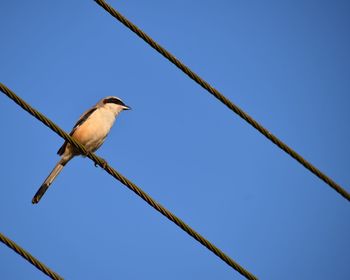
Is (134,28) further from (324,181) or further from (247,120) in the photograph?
(324,181)

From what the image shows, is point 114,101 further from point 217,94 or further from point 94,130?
point 217,94

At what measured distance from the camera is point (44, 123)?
4562mm

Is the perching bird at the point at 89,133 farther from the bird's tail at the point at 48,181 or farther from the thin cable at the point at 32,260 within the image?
the thin cable at the point at 32,260

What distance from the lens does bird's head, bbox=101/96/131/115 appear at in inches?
356

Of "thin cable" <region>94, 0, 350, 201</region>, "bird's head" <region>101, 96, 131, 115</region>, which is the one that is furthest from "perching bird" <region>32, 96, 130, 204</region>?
"thin cable" <region>94, 0, 350, 201</region>

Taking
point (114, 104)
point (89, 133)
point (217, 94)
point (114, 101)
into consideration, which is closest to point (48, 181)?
point (89, 133)

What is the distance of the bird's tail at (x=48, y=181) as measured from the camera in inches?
301

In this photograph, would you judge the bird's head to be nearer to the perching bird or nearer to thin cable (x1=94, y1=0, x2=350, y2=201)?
the perching bird

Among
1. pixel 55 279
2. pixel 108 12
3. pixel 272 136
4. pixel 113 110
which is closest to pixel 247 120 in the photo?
pixel 272 136

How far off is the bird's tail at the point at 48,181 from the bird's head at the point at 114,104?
1.28m

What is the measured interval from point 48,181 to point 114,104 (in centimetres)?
188

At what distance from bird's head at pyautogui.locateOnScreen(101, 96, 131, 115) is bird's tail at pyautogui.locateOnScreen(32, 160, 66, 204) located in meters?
1.28

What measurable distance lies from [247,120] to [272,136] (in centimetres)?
26

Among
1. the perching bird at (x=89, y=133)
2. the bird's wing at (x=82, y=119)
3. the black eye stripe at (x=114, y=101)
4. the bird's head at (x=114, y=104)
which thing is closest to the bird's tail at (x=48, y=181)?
the perching bird at (x=89, y=133)
